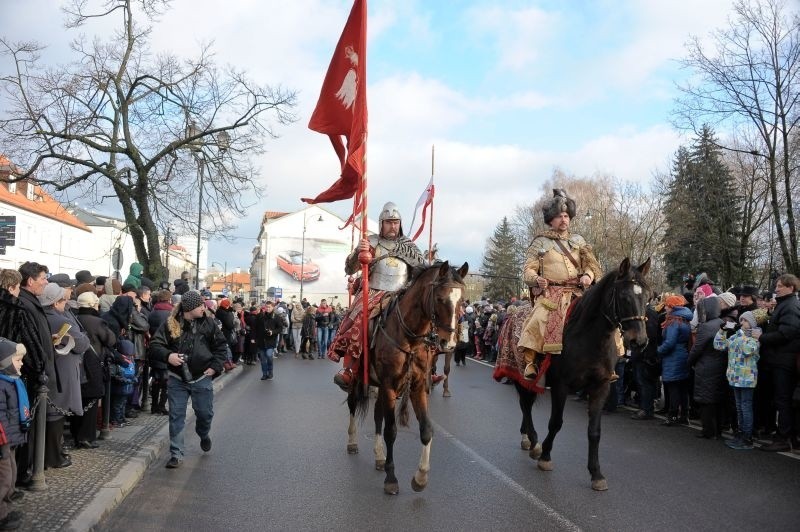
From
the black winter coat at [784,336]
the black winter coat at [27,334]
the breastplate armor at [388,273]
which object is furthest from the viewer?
the black winter coat at [784,336]

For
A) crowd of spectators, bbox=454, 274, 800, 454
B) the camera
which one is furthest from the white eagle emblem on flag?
the camera

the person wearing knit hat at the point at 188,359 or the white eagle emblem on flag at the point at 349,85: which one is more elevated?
the white eagle emblem on flag at the point at 349,85

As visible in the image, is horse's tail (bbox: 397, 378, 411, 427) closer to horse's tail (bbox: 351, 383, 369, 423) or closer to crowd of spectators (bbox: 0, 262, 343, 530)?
horse's tail (bbox: 351, 383, 369, 423)

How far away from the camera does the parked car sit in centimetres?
8681

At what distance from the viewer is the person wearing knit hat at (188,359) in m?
7.69

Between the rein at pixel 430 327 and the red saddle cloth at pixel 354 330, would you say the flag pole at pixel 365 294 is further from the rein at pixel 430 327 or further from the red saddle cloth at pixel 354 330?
the rein at pixel 430 327

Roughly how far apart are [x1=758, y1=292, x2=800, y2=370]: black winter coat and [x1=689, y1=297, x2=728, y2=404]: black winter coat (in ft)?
2.26

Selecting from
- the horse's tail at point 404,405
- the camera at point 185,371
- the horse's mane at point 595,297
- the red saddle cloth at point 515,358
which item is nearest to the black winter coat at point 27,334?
the camera at point 185,371

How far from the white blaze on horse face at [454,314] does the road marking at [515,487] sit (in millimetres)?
1629

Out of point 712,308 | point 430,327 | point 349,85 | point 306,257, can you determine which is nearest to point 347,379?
point 430,327

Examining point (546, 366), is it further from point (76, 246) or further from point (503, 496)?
point (76, 246)

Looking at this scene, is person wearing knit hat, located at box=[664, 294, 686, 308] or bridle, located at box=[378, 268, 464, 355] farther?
→ person wearing knit hat, located at box=[664, 294, 686, 308]

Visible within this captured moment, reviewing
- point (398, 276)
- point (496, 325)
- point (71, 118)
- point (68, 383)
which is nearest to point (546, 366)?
point (398, 276)

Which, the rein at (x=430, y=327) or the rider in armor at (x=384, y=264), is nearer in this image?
the rein at (x=430, y=327)
